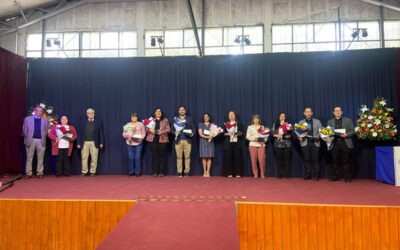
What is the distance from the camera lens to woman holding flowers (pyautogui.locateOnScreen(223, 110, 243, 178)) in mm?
5922

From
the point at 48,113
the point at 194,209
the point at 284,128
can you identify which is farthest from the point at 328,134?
the point at 48,113

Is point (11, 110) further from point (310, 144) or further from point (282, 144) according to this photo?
point (310, 144)

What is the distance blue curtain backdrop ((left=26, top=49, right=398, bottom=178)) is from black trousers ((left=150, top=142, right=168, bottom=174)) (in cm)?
39

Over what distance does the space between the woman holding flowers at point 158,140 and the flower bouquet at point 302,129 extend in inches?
106

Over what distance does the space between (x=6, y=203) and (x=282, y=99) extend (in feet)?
18.1

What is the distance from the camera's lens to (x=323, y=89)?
631cm

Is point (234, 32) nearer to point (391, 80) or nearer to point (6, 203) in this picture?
point (391, 80)

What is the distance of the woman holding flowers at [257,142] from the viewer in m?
5.75

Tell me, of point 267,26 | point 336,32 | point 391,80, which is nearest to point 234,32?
point 267,26

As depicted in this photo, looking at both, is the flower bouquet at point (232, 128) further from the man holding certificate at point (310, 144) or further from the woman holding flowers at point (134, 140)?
the woman holding flowers at point (134, 140)

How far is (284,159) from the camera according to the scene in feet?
19.1

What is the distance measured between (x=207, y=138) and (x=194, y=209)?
2812 mm

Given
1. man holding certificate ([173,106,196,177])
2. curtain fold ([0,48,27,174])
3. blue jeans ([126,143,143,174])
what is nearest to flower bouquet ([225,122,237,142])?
man holding certificate ([173,106,196,177])

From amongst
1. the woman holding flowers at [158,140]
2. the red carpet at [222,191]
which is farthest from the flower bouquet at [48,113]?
the woman holding flowers at [158,140]
